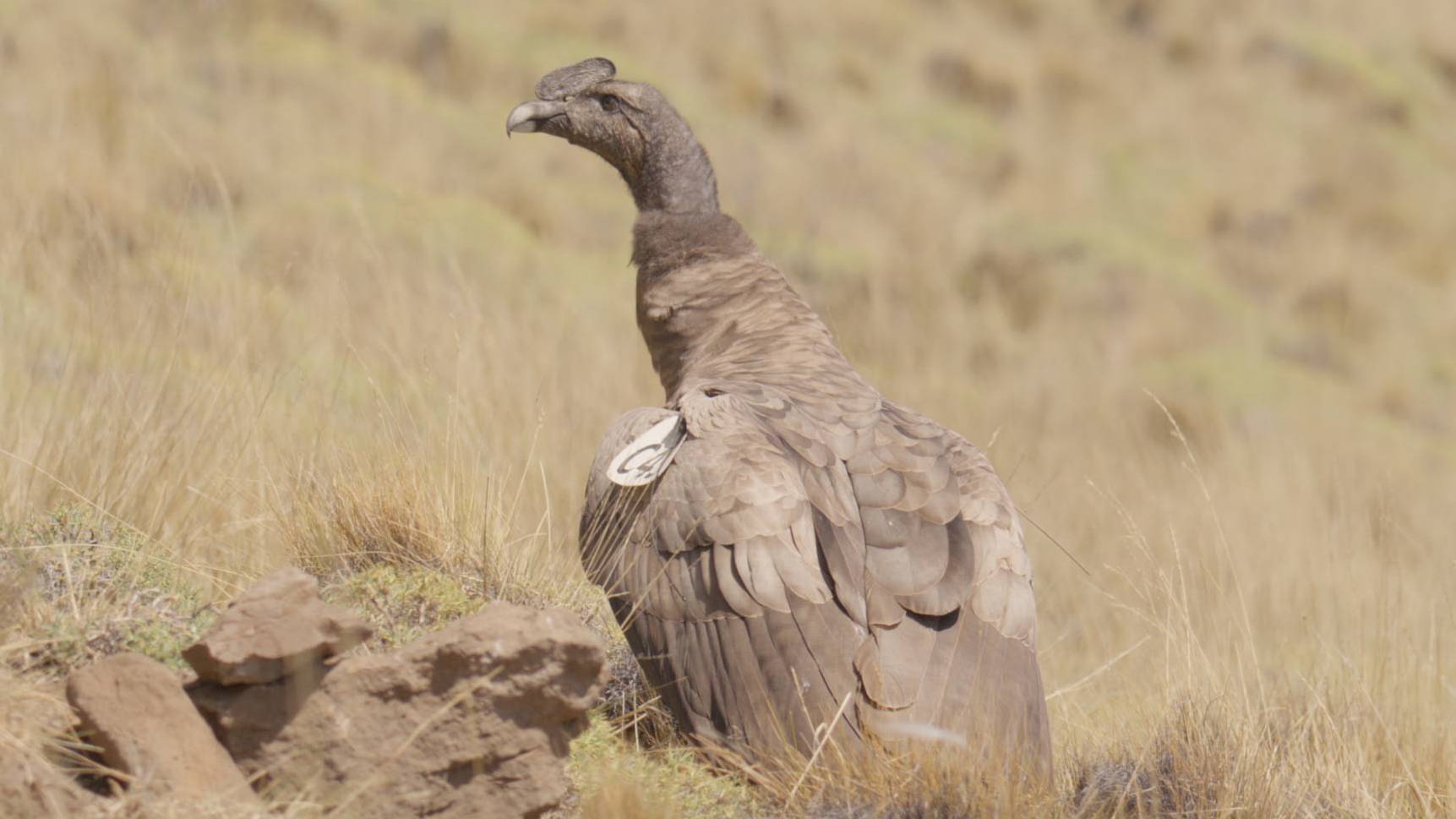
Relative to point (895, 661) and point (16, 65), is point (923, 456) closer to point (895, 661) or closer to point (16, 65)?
point (895, 661)

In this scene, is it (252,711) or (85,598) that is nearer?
(252,711)

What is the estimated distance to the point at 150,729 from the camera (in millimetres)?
3311

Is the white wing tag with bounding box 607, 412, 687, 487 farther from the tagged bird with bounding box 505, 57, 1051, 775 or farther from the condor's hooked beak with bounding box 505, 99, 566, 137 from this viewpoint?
the condor's hooked beak with bounding box 505, 99, 566, 137

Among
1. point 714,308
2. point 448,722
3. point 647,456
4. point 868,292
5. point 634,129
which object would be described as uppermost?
point 634,129

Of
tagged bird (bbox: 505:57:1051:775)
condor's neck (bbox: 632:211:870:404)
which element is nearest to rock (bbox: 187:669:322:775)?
tagged bird (bbox: 505:57:1051:775)

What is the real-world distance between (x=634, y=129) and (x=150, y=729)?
11.3ft

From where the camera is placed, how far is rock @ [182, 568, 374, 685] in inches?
132

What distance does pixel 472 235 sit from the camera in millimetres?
12820

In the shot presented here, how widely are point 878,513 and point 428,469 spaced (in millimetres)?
1423

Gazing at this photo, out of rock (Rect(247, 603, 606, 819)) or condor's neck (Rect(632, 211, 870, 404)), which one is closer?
rock (Rect(247, 603, 606, 819))

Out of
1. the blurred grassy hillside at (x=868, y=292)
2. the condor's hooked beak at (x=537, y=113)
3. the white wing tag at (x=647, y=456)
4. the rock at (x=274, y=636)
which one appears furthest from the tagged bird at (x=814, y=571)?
the condor's hooked beak at (x=537, y=113)

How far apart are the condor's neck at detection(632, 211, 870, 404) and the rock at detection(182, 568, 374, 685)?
2.05 m

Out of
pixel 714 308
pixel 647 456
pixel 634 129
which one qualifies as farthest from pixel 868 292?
pixel 647 456

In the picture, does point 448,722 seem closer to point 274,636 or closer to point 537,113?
point 274,636
